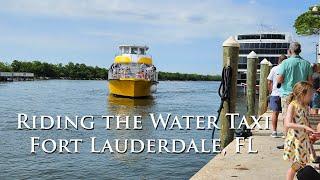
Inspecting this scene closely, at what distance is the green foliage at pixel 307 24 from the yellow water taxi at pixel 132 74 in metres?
14.4

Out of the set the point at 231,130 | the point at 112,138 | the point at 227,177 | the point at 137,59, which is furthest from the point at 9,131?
the point at 137,59

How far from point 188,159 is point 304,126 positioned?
812 centimetres

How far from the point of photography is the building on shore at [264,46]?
207ft

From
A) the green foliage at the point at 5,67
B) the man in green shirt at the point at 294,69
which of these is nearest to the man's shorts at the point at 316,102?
the man in green shirt at the point at 294,69

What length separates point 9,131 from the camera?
20.0m

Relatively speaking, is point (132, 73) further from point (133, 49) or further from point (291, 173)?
point (291, 173)

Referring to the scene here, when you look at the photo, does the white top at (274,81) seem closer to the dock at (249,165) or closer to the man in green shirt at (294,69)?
the man in green shirt at (294,69)

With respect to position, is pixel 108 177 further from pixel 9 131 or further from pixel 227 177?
pixel 9 131

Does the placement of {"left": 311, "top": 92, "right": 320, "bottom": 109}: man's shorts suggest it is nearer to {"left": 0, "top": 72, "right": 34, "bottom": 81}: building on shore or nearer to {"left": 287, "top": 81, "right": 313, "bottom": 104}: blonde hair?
{"left": 287, "top": 81, "right": 313, "bottom": 104}: blonde hair

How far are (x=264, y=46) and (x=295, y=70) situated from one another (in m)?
55.7

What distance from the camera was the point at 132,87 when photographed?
4659 centimetres

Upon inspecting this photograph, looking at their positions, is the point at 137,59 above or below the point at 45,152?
above

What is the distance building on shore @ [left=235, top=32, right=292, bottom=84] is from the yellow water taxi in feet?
54.1

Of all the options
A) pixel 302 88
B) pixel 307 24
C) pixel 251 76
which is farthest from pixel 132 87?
pixel 302 88
